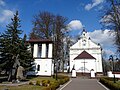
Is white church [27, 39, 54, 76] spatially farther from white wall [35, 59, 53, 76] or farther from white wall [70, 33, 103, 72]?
white wall [70, 33, 103, 72]

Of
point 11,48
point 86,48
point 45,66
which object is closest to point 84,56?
point 86,48

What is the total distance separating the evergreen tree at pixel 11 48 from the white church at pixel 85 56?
89.6ft

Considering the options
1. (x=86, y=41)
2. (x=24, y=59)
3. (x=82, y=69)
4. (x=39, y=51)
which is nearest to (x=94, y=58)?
(x=82, y=69)

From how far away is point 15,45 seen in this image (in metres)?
26.7

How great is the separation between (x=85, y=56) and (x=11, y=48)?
31.2 metres

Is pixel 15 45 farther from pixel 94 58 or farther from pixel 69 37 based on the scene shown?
pixel 94 58

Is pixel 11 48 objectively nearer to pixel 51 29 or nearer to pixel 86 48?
pixel 51 29

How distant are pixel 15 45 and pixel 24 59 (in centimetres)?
331

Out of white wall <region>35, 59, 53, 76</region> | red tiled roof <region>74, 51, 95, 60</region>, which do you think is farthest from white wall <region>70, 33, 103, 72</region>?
white wall <region>35, 59, 53, 76</region>

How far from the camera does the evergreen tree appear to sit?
26047mm

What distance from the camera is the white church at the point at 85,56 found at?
52.3 m

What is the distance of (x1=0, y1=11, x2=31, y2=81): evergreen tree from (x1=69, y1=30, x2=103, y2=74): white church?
27.3 meters

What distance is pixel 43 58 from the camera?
129ft

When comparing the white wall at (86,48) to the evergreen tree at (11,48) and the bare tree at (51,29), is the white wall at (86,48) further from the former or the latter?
the evergreen tree at (11,48)
